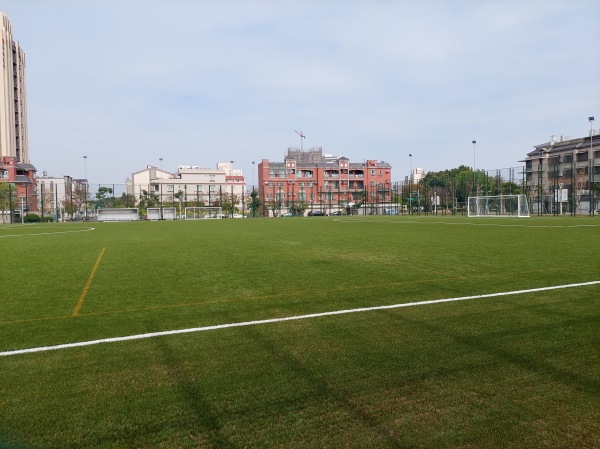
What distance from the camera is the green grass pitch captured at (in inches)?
108

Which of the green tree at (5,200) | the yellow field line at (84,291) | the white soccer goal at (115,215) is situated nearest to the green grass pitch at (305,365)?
the yellow field line at (84,291)

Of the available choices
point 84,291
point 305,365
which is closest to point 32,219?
point 84,291

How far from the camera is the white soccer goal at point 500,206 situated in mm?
43125

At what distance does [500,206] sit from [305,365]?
4763 cm

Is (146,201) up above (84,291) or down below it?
above

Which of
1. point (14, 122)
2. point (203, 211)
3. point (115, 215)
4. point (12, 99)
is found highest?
point (12, 99)

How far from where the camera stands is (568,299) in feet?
19.8

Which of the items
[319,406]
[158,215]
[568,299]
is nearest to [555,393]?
[319,406]

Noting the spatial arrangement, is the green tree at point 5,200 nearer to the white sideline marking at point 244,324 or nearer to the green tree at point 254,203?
the green tree at point 254,203

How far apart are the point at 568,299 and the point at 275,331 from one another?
4.13 meters

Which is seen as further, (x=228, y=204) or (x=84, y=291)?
(x=228, y=204)

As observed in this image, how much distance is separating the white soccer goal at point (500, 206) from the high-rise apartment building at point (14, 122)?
61.4m

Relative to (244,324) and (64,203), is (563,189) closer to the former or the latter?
(244,324)

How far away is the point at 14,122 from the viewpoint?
271 feet
